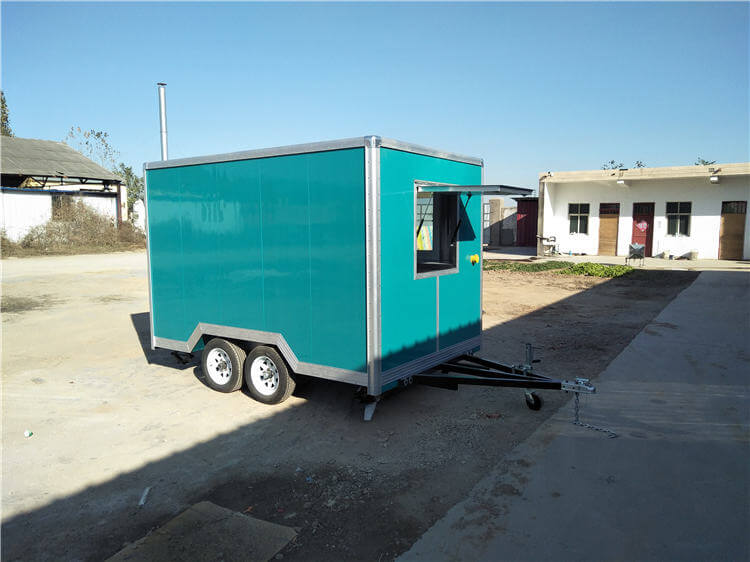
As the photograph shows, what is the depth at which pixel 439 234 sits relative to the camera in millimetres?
6793

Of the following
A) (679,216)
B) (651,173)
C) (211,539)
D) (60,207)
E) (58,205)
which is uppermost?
(651,173)

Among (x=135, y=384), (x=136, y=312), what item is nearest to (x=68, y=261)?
(x=136, y=312)

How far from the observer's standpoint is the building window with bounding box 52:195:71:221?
28.2m

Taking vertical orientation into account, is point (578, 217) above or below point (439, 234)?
above

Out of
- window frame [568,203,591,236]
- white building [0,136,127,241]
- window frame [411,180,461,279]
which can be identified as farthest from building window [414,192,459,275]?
white building [0,136,127,241]

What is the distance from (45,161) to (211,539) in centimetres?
3420

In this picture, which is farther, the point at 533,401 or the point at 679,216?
the point at 679,216

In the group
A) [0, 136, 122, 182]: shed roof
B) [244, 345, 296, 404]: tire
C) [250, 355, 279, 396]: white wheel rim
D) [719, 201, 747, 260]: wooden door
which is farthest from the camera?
[0, 136, 122, 182]: shed roof

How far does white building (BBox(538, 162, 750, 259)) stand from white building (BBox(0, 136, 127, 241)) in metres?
23.9

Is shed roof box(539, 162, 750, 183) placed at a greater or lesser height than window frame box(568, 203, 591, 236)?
greater

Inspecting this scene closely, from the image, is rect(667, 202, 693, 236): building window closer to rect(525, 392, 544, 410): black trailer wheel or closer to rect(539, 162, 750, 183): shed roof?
rect(539, 162, 750, 183): shed roof

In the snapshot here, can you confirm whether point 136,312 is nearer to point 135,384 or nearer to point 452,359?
point 135,384

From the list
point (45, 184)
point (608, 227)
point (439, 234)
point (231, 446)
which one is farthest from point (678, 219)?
point (45, 184)

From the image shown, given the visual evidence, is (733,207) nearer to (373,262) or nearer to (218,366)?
(373,262)
